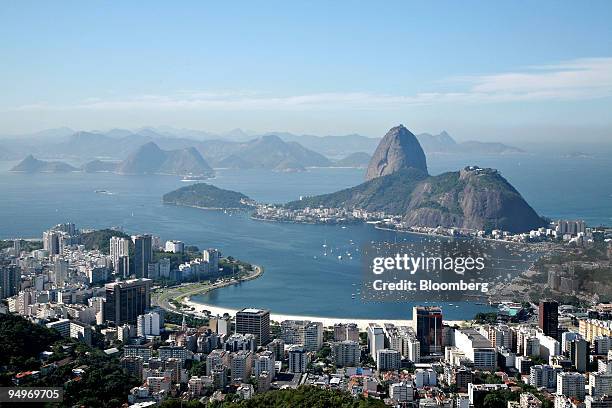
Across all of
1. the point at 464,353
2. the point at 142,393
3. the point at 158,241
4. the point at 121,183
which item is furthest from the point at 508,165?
the point at 142,393

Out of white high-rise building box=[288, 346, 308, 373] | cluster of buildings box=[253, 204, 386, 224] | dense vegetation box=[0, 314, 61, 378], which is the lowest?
white high-rise building box=[288, 346, 308, 373]

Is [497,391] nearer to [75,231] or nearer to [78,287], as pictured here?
[78,287]

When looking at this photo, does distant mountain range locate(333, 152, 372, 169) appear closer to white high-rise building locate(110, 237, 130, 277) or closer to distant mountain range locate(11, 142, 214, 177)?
distant mountain range locate(11, 142, 214, 177)

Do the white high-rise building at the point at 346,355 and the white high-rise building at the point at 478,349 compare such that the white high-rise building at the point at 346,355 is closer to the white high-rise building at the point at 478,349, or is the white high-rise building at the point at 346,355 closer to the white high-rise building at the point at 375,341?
the white high-rise building at the point at 375,341

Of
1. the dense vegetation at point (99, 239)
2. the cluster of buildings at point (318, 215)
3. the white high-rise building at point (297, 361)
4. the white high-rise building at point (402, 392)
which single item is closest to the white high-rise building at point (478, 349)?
the white high-rise building at point (402, 392)

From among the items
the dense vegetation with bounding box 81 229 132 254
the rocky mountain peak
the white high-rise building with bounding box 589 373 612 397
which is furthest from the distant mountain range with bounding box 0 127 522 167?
the white high-rise building with bounding box 589 373 612 397

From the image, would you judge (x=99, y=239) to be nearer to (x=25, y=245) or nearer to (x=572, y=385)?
(x=25, y=245)

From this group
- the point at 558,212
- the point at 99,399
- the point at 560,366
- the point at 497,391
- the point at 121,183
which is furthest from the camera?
the point at 121,183
